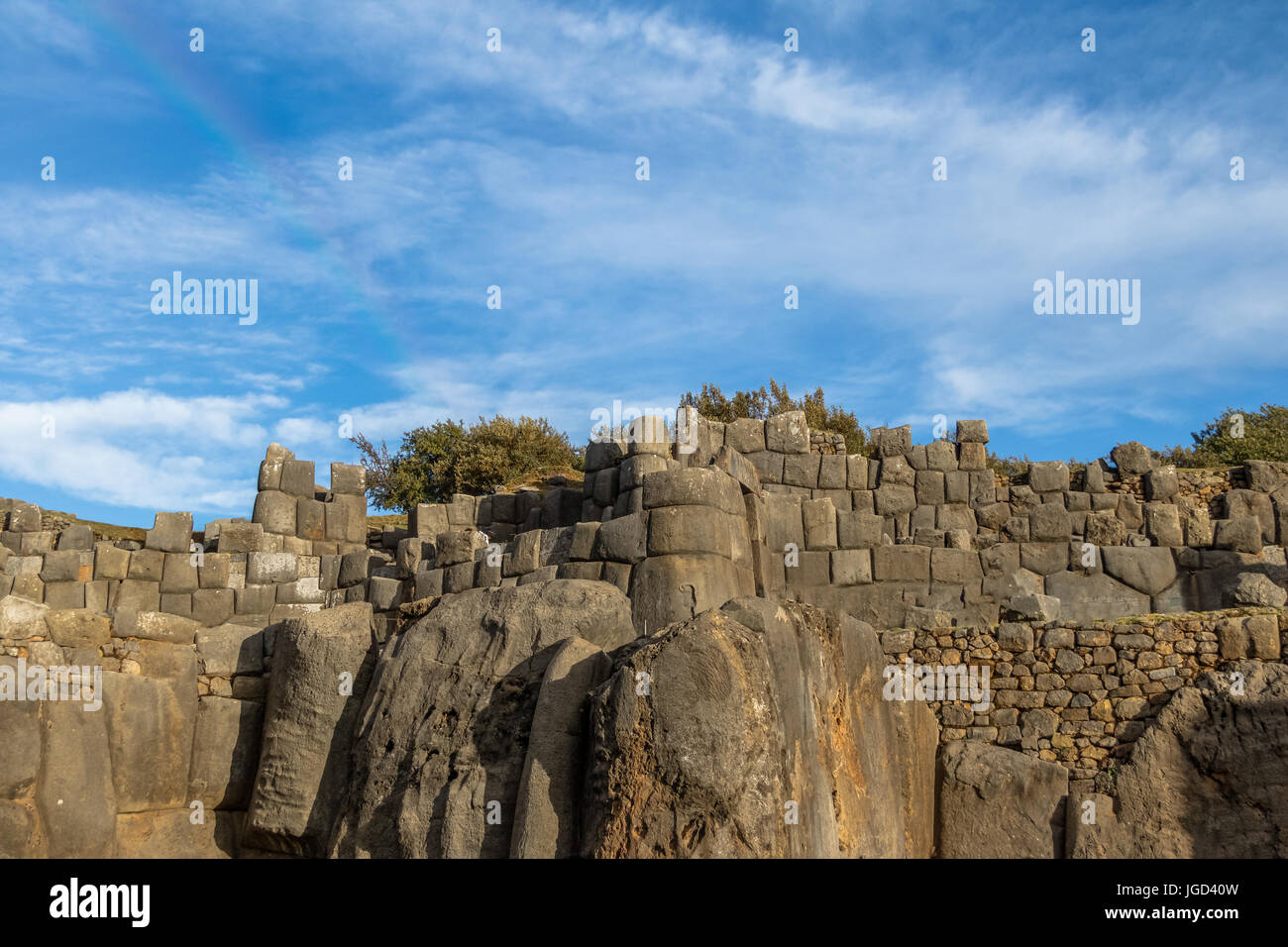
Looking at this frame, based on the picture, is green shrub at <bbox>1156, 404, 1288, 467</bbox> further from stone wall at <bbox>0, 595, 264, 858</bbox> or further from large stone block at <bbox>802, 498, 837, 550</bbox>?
stone wall at <bbox>0, 595, 264, 858</bbox>

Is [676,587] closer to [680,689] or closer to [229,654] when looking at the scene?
[229,654]

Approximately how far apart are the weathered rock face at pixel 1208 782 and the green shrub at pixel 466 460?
62.0ft

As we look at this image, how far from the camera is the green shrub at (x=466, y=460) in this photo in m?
31.3

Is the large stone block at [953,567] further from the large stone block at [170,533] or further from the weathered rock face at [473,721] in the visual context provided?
the large stone block at [170,533]

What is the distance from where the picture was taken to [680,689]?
29.0 feet

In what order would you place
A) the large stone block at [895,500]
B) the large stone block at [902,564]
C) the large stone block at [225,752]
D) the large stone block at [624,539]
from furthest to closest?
the large stone block at [895,500], the large stone block at [902,564], the large stone block at [624,539], the large stone block at [225,752]

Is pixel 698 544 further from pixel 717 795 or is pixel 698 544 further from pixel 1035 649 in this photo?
pixel 717 795

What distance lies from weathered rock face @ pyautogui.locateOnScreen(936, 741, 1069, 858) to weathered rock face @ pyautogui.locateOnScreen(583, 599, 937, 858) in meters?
3.35

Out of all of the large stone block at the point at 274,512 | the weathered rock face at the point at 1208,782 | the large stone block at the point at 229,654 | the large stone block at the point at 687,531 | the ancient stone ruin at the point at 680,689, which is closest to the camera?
the ancient stone ruin at the point at 680,689

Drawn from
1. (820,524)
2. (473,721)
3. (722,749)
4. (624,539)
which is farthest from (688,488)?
(722,749)

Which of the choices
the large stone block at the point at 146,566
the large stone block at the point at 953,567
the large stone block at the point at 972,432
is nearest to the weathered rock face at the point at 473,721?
the large stone block at the point at 953,567

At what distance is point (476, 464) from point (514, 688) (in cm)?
2072

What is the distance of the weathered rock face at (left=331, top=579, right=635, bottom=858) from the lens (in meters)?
10.1
